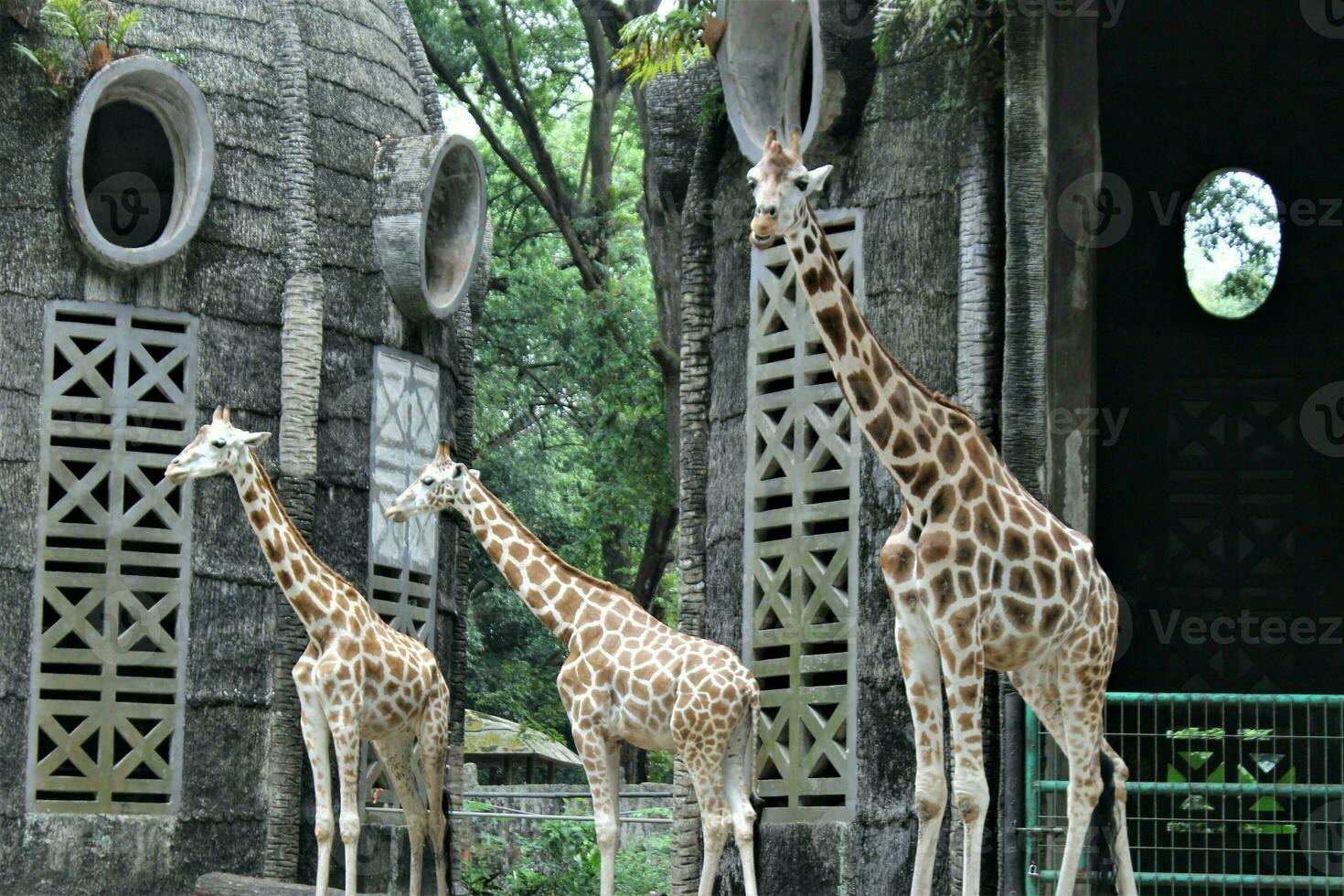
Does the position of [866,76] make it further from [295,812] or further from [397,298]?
[295,812]

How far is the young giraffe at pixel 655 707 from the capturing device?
11.0 metres

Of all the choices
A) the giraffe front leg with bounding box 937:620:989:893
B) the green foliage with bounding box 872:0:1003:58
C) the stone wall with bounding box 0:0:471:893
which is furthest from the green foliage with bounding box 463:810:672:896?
the giraffe front leg with bounding box 937:620:989:893

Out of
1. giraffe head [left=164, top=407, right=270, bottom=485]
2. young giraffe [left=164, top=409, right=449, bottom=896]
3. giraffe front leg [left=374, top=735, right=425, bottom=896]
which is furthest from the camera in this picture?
giraffe front leg [left=374, top=735, right=425, bottom=896]

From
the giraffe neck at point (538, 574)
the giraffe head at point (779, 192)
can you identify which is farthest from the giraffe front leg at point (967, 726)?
the giraffe neck at point (538, 574)

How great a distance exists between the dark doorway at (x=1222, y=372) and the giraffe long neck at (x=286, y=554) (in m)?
6.20

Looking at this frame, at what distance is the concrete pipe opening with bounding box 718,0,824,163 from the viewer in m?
13.6

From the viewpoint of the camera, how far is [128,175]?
17141 millimetres

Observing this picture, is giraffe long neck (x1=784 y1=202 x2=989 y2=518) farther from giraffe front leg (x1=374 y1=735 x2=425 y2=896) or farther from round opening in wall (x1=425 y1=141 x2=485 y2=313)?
round opening in wall (x1=425 y1=141 x2=485 y2=313)

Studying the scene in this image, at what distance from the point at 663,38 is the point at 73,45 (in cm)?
528

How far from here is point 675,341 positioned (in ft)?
69.5

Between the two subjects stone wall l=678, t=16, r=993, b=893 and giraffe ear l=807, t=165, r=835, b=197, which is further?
stone wall l=678, t=16, r=993, b=893

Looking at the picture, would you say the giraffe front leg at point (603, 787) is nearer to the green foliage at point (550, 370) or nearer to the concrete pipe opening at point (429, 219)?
the concrete pipe opening at point (429, 219)

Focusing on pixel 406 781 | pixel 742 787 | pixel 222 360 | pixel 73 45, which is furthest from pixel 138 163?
pixel 742 787

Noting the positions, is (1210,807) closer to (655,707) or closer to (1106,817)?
(1106,817)
